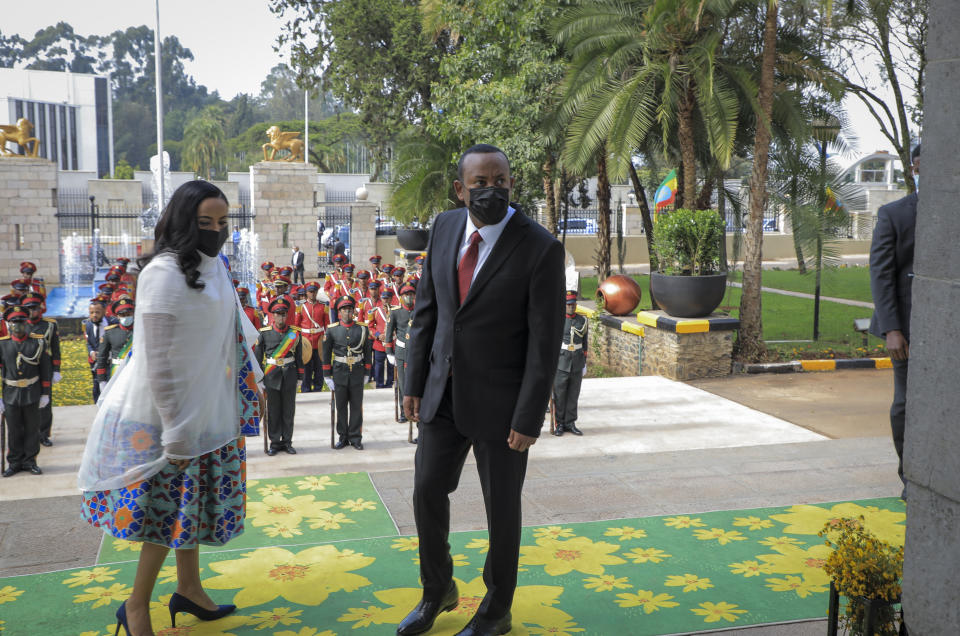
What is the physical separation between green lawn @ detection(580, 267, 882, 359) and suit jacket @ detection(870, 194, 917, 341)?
7934 millimetres

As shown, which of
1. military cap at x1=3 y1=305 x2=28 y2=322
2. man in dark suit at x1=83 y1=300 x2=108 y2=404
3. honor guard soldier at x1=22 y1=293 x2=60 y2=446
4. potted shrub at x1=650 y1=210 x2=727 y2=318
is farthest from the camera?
potted shrub at x1=650 y1=210 x2=727 y2=318

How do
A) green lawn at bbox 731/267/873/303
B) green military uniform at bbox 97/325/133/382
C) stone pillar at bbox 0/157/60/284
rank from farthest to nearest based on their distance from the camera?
1. stone pillar at bbox 0/157/60/284
2. green lawn at bbox 731/267/873/303
3. green military uniform at bbox 97/325/133/382

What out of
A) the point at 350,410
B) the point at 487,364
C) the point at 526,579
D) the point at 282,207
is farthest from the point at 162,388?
the point at 282,207

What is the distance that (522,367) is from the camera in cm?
353

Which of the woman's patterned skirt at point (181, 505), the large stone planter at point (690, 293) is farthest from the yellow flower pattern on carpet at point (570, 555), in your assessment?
the large stone planter at point (690, 293)

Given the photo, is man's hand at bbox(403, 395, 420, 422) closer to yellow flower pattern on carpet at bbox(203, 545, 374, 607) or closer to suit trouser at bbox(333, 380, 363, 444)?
yellow flower pattern on carpet at bbox(203, 545, 374, 607)

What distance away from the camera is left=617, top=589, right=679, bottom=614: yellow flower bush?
160 inches

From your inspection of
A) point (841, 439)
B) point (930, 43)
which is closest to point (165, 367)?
point (930, 43)

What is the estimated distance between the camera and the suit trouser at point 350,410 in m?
8.21

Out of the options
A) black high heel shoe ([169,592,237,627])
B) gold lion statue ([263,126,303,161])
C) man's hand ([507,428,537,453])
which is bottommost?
black high heel shoe ([169,592,237,627])

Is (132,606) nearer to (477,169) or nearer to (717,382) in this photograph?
(477,169)

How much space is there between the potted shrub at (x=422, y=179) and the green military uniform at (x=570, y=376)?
1190 centimetres

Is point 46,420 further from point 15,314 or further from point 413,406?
point 413,406

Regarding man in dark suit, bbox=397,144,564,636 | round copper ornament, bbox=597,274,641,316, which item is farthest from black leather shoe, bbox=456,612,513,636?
round copper ornament, bbox=597,274,641,316
